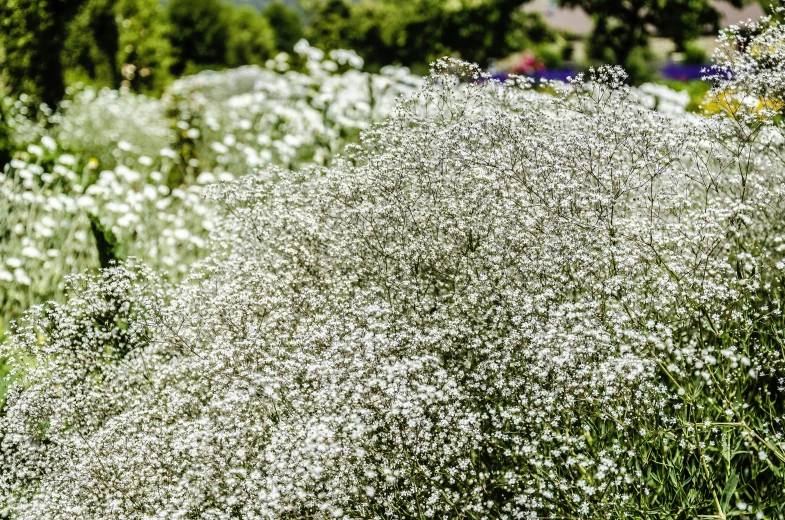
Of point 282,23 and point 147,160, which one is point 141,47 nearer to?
point 147,160

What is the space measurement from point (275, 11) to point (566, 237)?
225 ft

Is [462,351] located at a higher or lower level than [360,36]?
higher

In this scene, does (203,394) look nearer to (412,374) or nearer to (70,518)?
(70,518)

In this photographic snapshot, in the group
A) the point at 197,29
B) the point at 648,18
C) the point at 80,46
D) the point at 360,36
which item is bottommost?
the point at 197,29

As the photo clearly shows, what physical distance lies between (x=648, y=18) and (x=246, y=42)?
35.7 metres

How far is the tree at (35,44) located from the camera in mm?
12172

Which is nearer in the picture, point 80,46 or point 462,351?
point 462,351

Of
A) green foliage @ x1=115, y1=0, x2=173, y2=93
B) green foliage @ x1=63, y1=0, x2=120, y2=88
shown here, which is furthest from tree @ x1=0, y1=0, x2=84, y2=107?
green foliage @ x1=115, y1=0, x2=173, y2=93

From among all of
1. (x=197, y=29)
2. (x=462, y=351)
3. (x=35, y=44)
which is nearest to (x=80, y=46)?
(x=35, y=44)

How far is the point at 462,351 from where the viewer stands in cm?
377

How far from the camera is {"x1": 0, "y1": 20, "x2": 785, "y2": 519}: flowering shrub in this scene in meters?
3.09

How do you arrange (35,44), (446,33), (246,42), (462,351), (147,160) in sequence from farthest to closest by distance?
(246,42), (446,33), (35,44), (147,160), (462,351)

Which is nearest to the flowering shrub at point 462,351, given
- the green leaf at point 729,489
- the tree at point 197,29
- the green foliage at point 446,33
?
the green leaf at point 729,489

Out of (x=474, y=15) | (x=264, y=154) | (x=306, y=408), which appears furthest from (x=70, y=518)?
(x=474, y=15)
